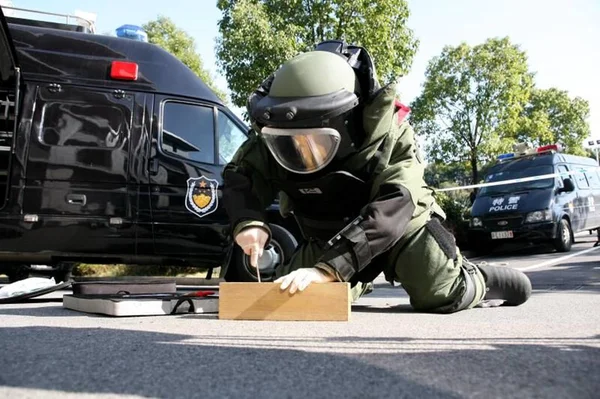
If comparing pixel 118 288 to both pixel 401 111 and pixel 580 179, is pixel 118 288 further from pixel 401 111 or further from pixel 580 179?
pixel 580 179

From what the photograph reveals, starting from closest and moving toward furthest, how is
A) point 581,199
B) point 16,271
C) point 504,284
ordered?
point 504,284, point 16,271, point 581,199

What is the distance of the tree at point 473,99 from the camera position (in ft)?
83.7

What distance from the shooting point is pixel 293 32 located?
13.7 metres

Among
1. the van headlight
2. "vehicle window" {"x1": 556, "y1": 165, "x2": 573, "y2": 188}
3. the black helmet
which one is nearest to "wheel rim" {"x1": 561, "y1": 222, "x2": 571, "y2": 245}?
the van headlight

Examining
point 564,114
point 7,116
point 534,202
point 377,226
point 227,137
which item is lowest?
point 377,226

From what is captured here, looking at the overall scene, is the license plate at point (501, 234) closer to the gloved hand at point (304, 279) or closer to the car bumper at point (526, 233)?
the car bumper at point (526, 233)

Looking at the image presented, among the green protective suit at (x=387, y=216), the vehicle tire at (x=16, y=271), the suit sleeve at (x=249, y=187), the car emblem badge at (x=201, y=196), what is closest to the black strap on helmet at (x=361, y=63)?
the green protective suit at (x=387, y=216)

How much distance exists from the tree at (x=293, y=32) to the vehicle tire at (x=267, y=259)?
8213 millimetres

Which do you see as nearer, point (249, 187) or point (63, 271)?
point (249, 187)

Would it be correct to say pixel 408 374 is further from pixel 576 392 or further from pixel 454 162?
pixel 454 162

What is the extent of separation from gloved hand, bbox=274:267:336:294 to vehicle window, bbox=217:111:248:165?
3377mm

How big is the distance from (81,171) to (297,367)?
4.31 m

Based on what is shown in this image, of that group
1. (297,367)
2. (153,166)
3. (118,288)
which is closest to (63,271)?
(153,166)

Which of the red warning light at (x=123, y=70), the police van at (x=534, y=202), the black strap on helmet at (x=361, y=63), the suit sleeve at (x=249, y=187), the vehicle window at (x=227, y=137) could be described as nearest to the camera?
the black strap on helmet at (x=361, y=63)
